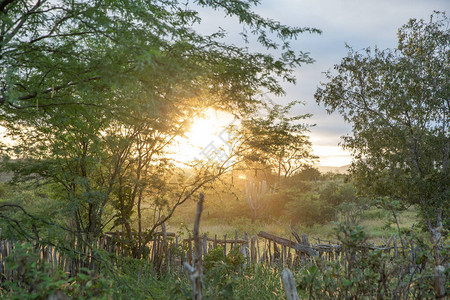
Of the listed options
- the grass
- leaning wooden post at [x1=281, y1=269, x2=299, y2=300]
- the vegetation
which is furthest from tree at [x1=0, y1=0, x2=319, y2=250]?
the grass

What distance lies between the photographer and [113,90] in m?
4.46

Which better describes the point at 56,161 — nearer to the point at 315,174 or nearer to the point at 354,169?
the point at 354,169

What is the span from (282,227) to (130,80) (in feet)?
61.1

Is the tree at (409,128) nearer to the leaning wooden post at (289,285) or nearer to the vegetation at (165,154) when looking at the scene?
the vegetation at (165,154)

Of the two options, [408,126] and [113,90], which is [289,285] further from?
[408,126]

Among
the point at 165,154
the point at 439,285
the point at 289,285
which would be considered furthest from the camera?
the point at 165,154

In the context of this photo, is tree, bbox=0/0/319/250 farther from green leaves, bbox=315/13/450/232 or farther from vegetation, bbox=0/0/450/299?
green leaves, bbox=315/13/450/232

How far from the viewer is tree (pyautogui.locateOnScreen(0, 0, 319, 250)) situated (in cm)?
439

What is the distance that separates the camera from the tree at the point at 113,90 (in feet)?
14.4

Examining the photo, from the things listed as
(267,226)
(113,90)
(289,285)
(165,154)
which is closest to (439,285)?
(289,285)

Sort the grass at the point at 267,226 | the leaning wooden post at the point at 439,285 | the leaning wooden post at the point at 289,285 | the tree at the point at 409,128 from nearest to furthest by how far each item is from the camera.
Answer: the leaning wooden post at the point at 439,285 < the leaning wooden post at the point at 289,285 < the tree at the point at 409,128 < the grass at the point at 267,226

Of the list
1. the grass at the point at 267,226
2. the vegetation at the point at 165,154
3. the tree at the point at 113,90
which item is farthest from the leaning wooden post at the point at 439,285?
the grass at the point at 267,226

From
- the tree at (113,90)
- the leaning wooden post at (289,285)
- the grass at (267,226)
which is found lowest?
the grass at (267,226)

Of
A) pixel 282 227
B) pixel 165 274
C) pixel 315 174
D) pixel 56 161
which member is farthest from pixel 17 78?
pixel 315 174
